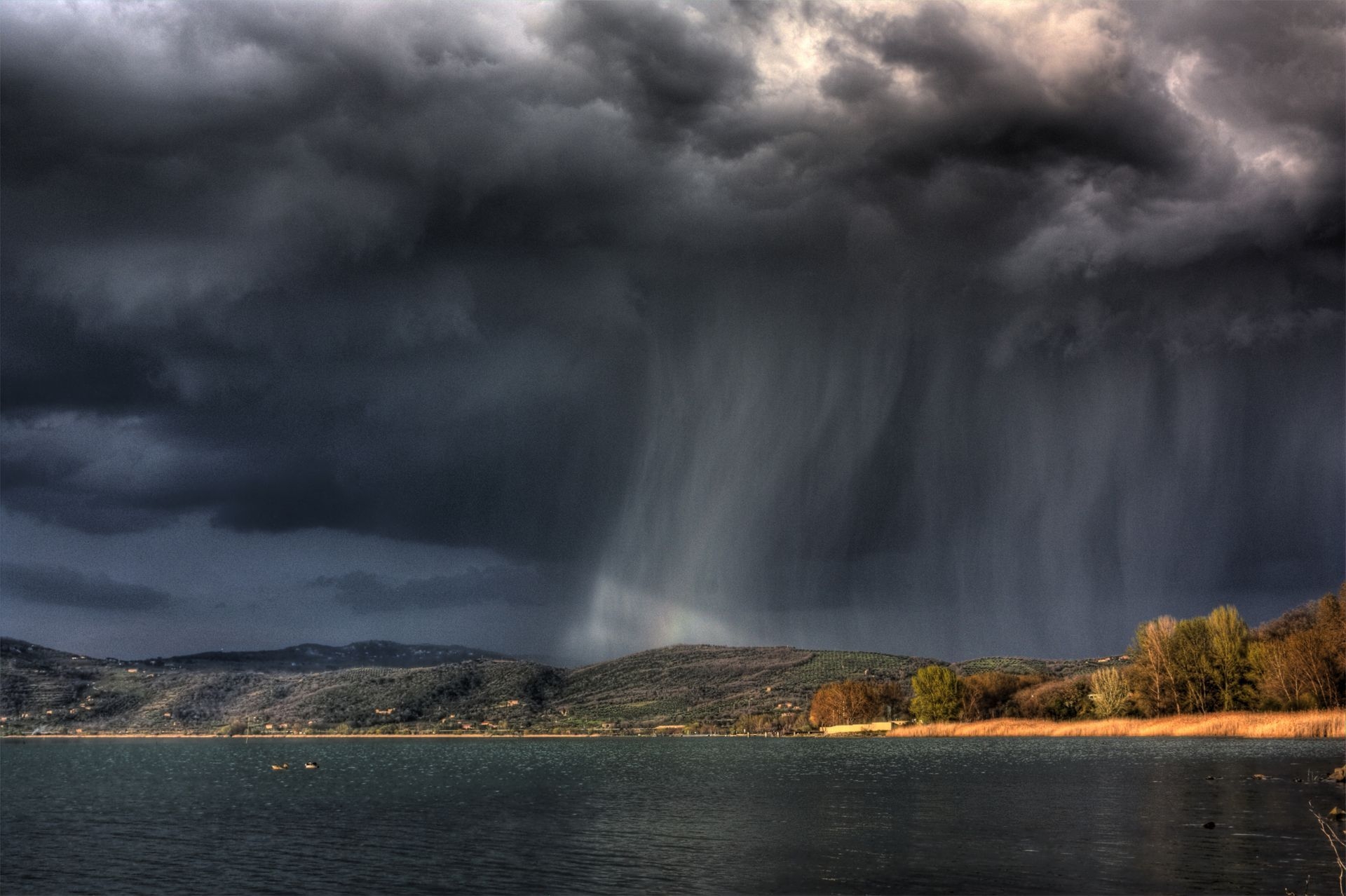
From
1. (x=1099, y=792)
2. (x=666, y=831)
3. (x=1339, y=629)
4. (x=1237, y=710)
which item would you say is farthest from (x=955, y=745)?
(x=666, y=831)

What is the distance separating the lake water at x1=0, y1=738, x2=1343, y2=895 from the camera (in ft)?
139

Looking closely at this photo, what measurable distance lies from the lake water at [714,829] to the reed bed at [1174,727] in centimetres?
1207

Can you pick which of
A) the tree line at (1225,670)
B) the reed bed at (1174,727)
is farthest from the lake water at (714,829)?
the tree line at (1225,670)

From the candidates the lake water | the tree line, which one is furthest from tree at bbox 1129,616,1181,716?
the lake water

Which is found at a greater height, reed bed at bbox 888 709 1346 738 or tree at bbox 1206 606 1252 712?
tree at bbox 1206 606 1252 712

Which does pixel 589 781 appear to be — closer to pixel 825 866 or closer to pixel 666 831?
pixel 666 831

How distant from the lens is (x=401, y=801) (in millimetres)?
82875

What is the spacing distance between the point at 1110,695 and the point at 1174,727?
25.2m

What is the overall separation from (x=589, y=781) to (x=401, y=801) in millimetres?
22019

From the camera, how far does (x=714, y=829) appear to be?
192 feet

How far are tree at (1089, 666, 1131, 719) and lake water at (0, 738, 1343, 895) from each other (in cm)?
5526

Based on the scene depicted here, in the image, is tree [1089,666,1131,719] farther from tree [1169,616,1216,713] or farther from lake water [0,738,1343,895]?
lake water [0,738,1343,895]

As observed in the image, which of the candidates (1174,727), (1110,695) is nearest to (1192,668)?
(1174,727)

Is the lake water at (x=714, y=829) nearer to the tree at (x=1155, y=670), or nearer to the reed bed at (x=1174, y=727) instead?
the reed bed at (x=1174, y=727)
